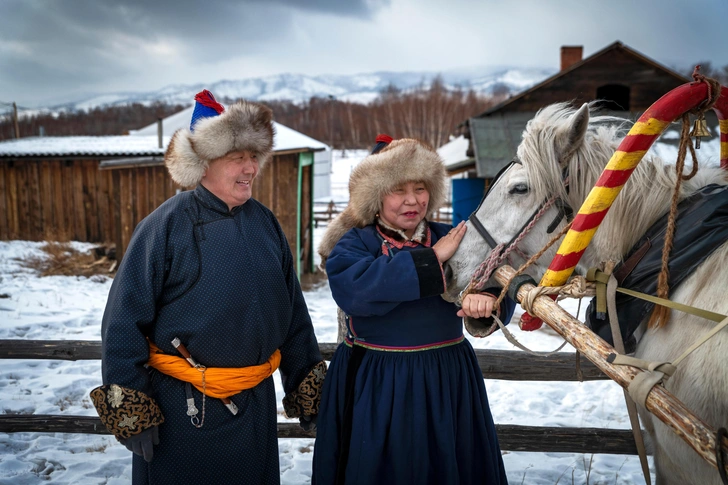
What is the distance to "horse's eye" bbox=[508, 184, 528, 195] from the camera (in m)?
1.90

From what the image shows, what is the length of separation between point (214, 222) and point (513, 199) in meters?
1.24

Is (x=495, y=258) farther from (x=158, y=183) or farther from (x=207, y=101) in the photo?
(x=158, y=183)

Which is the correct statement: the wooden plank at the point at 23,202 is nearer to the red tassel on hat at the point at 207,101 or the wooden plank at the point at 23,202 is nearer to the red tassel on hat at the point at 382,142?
the red tassel on hat at the point at 207,101

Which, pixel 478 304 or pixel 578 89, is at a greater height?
pixel 578 89

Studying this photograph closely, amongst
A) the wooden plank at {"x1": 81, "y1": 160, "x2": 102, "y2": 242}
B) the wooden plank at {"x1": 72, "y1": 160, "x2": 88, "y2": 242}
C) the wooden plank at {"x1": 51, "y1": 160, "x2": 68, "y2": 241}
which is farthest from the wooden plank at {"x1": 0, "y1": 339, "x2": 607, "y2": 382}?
the wooden plank at {"x1": 51, "y1": 160, "x2": 68, "y2": 241}

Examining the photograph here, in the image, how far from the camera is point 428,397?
1.91 meters

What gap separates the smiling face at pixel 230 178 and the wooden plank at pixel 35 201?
13.2m

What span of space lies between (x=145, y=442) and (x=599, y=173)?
2017 mm

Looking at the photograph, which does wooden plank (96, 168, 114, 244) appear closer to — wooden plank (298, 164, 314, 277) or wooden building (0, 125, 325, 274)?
wooden building (0, 125, 325, 274)

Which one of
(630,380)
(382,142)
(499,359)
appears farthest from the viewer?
(499,359)

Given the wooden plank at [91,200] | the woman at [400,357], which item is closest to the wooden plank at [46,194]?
the wooden plank at [91,200]

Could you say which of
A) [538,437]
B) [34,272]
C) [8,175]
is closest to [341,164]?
[8,175]

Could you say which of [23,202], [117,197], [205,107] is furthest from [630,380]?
[23,202]

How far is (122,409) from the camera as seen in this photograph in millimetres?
1764
